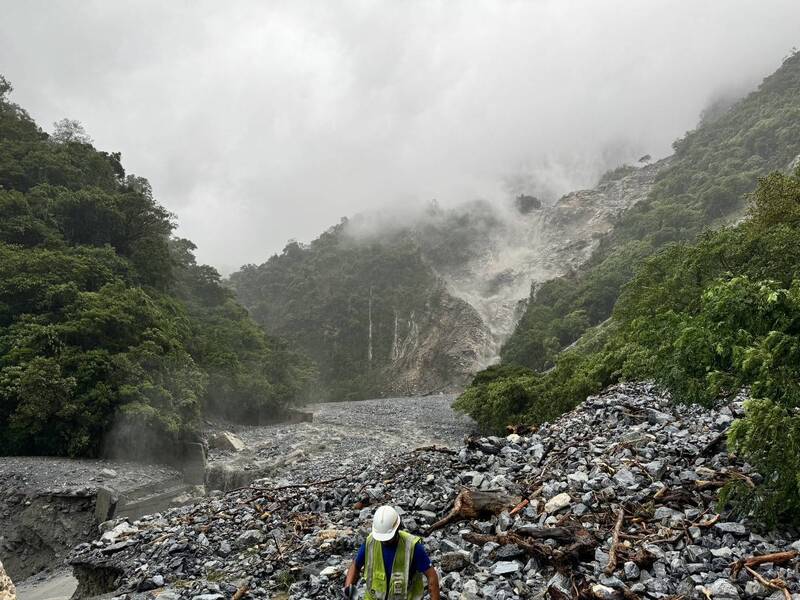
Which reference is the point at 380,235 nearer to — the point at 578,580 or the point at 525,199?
the point at 525,199

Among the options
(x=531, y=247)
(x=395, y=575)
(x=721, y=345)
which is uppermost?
(x=531, y=247)

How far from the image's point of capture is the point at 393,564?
14.9ft

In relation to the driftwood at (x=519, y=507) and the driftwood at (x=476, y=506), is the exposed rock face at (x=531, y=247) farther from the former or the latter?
the driftwood at (x=519, y=507)

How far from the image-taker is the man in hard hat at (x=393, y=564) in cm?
448

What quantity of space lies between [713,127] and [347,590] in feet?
366

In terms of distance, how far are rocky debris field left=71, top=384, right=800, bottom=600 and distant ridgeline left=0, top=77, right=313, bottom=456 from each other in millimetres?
11554

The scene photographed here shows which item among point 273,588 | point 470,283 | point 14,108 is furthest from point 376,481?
point 470,283

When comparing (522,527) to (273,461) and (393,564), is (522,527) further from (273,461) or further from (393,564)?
(273,461)

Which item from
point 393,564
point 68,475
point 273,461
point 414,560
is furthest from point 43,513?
point 414,560

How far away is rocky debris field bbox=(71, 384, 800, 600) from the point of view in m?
5.10

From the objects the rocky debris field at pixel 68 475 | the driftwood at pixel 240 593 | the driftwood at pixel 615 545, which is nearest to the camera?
the driftwood at pixel 615 545

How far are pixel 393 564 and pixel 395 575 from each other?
97 mm

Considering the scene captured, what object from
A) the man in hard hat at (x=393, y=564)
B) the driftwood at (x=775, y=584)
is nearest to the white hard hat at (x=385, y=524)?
the man in hard hat at (x=393, y=564)

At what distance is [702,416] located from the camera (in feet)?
29.9
